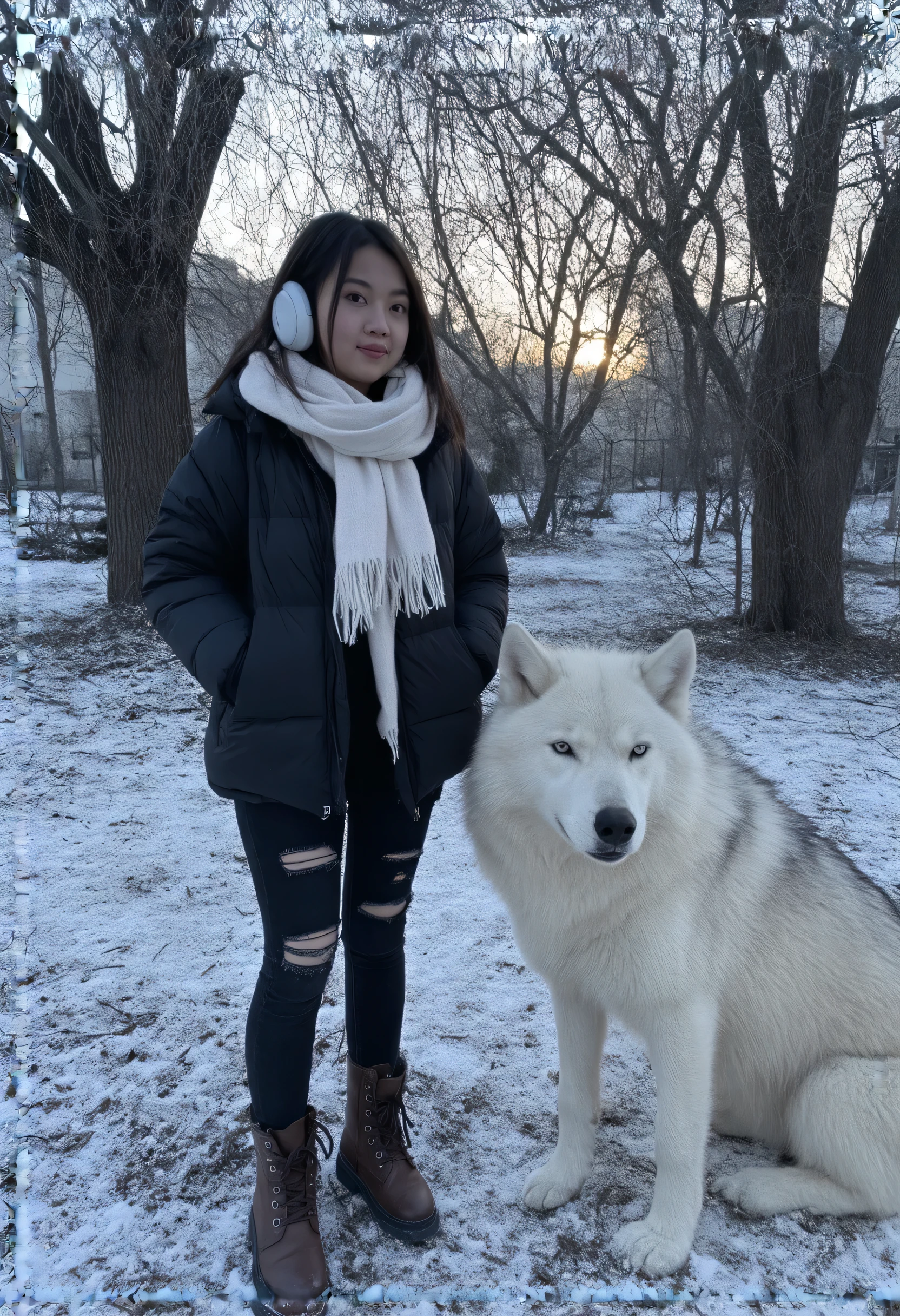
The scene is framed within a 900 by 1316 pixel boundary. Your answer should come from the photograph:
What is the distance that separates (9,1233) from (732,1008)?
192 cm

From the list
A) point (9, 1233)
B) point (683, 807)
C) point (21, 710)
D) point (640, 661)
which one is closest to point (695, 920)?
point (683, 807)

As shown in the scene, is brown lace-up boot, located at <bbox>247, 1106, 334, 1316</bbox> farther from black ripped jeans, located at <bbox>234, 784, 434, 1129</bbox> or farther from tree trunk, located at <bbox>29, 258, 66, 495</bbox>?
tree trunk, located at <bbox>29, 258, 66, 495</bbox>

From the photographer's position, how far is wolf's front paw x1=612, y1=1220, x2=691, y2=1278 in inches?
72.4

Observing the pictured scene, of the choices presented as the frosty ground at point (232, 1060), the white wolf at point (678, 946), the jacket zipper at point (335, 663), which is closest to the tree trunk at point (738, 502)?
the frosty ground at point (232, 1060)

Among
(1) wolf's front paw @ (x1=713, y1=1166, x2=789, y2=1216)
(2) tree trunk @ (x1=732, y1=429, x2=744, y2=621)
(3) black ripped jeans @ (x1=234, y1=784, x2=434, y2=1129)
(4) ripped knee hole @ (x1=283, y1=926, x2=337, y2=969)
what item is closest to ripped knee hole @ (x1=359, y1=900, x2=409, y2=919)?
(3) black ripped jeans @ (x1=234, y1=784, x2=434, y2=1129)

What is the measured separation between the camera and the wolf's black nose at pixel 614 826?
5.36 feet

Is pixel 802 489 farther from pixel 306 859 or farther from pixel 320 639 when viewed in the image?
pixel 306 859

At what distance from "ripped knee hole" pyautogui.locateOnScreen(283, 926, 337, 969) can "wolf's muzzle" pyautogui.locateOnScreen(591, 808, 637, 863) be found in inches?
25.8

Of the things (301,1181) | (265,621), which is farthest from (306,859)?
(301,1181)

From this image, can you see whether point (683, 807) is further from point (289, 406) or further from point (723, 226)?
point (723, 226)

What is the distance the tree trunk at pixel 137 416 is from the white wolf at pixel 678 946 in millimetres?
6694

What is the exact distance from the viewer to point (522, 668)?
1931 mm

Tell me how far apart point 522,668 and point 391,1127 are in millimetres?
1282

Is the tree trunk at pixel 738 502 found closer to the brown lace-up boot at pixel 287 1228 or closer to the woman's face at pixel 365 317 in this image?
the woman's face at pixel 365 317
